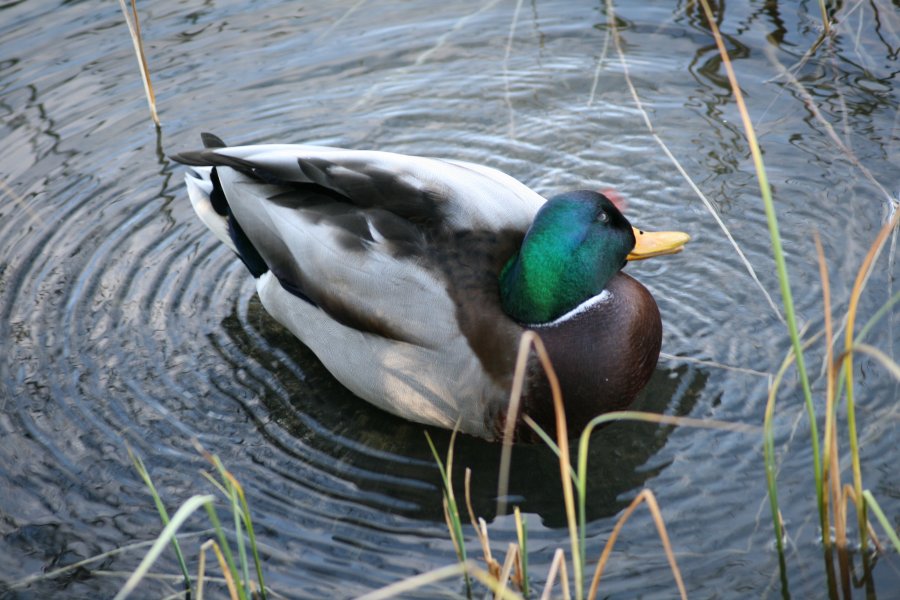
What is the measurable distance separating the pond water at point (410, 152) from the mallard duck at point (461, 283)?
0.28 m

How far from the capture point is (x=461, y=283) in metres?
3.88

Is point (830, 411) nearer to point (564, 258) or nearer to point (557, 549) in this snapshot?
point (557, 549)

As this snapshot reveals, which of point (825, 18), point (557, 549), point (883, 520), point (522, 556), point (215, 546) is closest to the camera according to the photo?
point (883, 520)

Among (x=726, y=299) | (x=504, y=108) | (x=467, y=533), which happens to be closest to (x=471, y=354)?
(x=467, y=533)

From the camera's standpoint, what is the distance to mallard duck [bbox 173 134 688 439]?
383 cm

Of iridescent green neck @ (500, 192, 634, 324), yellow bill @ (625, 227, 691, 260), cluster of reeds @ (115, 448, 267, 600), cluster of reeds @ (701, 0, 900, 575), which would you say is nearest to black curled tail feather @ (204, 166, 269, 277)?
cluster of reeds @ (115, 448, 267, 600)

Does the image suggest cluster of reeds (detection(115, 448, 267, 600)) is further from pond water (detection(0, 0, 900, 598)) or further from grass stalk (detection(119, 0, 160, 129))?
grass stalk (detection(119, 0, 160, 129))

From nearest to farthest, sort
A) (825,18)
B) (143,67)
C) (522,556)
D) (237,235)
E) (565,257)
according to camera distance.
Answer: (522,556) < (565,257) < (237,235) < (143,67) < (825,18)

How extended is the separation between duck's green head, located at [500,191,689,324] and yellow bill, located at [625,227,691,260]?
5 centimetres

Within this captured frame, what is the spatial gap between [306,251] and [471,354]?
30.1 inches

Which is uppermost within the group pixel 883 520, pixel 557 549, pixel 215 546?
pixel 215 546

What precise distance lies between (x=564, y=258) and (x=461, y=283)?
0.36 meters

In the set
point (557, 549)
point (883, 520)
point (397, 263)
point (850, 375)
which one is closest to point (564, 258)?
point (397, 263)

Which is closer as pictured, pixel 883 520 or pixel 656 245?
pixel 883 520
